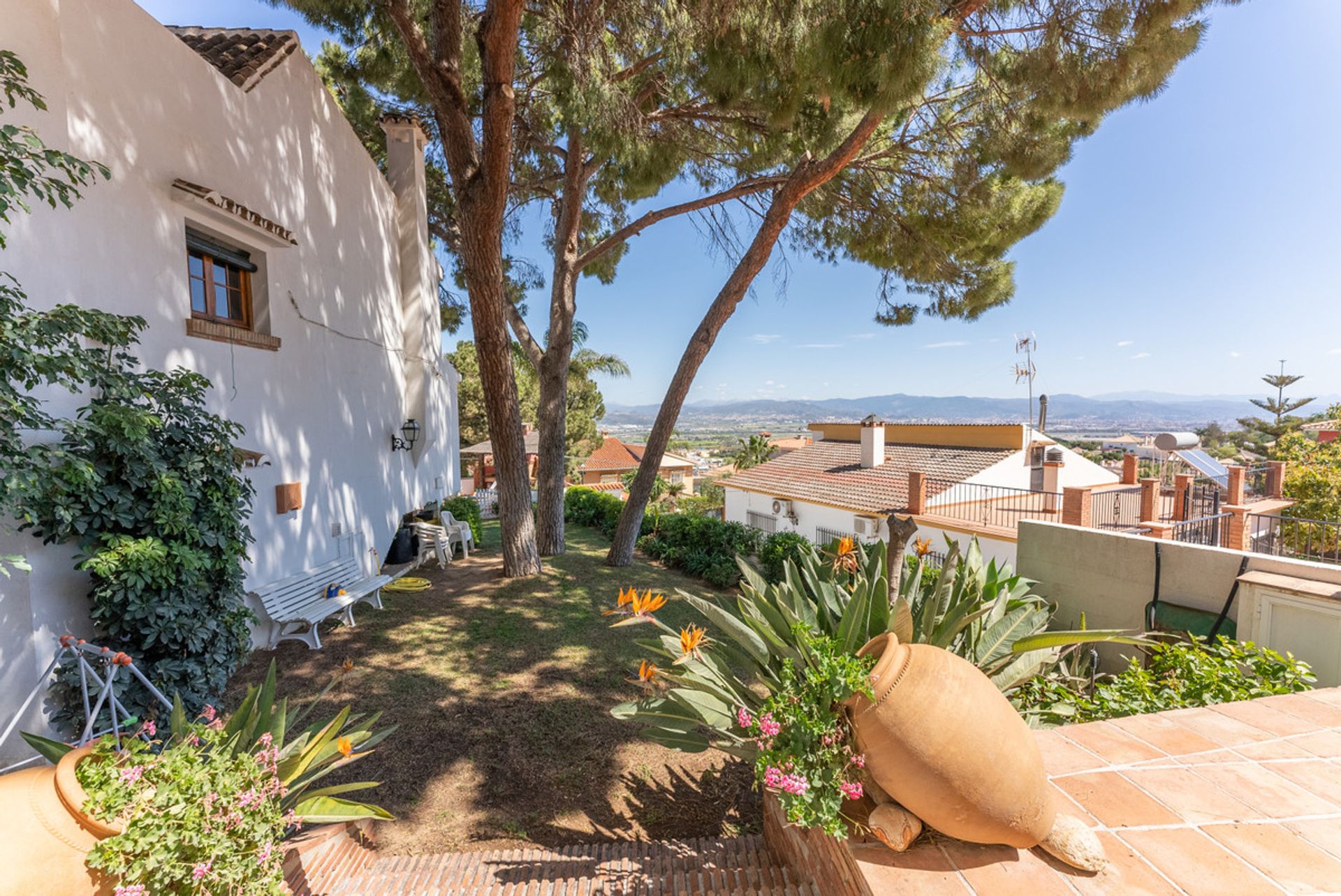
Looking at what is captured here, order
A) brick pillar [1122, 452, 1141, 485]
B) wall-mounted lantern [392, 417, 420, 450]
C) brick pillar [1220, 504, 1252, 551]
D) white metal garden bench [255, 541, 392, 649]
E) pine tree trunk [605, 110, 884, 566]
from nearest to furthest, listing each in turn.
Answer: white metal garden bench [255, 541, 392, 649] < pine tree trunk [605, 110, 884, 566] < brick pillar [1220, 504, 1252, 551] < wall-mounted lantern [392, 417, 420, 450] < brick pillar [1122, 452, 1141, 485]

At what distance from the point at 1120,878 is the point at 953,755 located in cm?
61

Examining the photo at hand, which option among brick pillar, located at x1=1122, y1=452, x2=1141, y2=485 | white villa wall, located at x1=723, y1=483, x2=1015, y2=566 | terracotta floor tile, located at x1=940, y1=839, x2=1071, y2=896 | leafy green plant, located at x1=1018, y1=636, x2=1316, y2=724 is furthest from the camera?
brick pillar, located at x1=1122, y1=452, x2=1141, y2=485

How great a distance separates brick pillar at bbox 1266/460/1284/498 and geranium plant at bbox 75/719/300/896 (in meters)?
17.4

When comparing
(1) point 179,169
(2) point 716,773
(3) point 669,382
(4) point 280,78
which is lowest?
(2) point 716,773

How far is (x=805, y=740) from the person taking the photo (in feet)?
5.85

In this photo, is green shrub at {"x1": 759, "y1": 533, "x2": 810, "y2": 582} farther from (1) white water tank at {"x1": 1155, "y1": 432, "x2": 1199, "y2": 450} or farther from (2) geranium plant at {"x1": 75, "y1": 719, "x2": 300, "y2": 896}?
(1) white water tank at {"x1": 1155, "y1": 432, "x2": 1199, "y2": 450}

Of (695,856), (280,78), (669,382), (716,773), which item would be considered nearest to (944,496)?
(669,382)

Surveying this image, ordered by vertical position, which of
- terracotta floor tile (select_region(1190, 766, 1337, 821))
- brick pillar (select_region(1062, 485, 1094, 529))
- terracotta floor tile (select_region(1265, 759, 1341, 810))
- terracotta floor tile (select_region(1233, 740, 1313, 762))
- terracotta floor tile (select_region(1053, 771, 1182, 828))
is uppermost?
terracotta floor tile (select_region(1053, 771, 1182, 828))

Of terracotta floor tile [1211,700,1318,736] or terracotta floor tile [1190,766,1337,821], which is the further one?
terracotta floor tile [1211,700,1318,736]

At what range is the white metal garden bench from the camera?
507cm

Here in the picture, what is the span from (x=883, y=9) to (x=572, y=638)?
6081 mm

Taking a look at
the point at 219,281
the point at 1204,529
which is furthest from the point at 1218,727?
the point at 1204,529

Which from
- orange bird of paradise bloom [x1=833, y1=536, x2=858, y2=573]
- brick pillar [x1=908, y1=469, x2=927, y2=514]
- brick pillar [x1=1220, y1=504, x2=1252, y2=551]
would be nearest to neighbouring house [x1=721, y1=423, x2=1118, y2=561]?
brick pillar [x1=908, y1=469, x2=927, y2=514]

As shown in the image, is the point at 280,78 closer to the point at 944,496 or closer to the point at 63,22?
the point at 63,22
